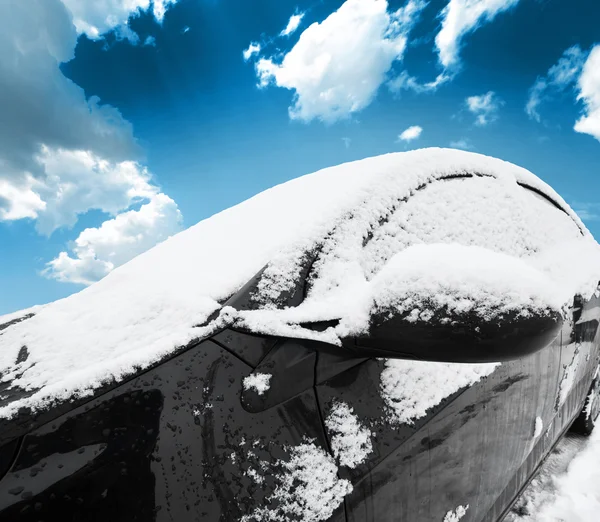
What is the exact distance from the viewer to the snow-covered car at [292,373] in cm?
81

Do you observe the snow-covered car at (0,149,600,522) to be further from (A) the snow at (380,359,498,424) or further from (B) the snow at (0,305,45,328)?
(B) the snow at (0,305,45,328)

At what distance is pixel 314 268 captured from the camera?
113cm

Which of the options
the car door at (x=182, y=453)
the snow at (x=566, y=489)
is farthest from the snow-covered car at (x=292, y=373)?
the snow at (x=566, y=489)

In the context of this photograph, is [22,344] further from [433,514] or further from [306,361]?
[433,514]

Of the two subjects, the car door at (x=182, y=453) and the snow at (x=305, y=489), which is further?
the snow at (x=305, y=489)

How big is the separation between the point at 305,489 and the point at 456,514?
693 mm

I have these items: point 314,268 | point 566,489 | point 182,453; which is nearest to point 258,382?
point 182,453

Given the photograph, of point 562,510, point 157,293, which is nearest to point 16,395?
point 157,293

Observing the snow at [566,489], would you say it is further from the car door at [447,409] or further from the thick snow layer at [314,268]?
the thick snow layer at [314,268]

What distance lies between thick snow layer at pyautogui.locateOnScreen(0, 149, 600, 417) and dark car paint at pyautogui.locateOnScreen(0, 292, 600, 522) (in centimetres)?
7

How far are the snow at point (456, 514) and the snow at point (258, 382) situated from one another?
2.56 ft

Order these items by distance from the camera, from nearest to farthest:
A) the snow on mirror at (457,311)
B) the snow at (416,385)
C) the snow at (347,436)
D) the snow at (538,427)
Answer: the snow on mirror at (457,311)
the snow at (347,436)
the snow at (416,385)
the snow at (538,427)

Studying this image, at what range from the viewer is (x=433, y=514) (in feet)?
3.97

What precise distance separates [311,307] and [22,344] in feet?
2.84
